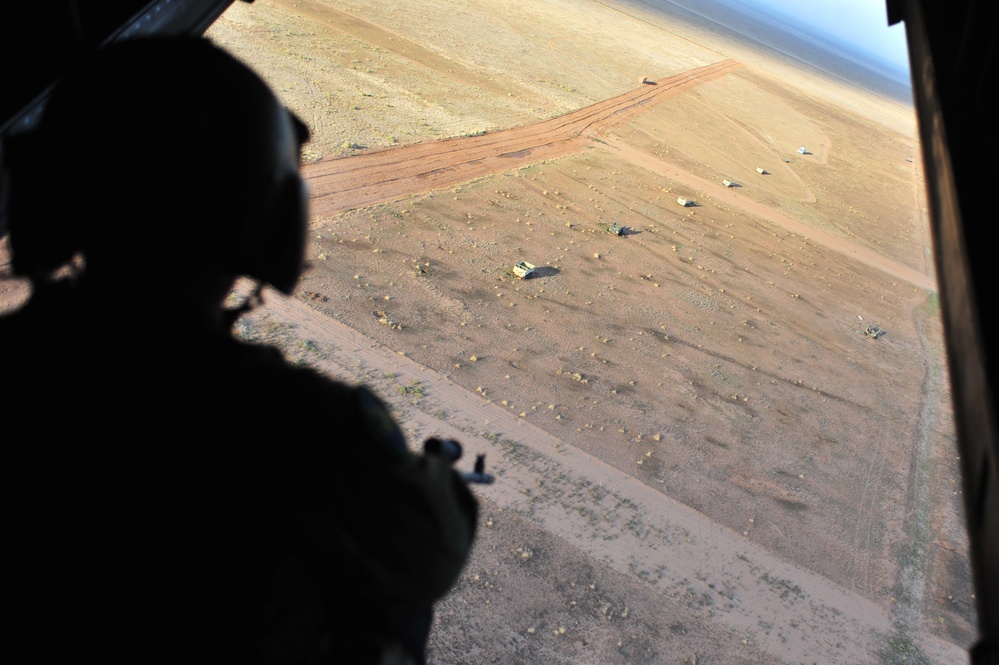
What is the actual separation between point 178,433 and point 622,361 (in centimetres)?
825

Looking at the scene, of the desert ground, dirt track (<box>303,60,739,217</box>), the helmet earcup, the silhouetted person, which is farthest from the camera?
dirt track (<box>303,60,739,217</box>)

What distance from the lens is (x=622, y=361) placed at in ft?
Result: 30.2

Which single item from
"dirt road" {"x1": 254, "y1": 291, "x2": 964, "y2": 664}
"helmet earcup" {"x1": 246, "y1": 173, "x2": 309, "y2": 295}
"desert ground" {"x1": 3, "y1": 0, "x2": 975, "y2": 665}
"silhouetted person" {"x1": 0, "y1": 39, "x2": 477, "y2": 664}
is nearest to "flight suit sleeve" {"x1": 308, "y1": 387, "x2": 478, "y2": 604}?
"silhouetted person" {"x1": 0, "y1": 39, "x2": 477, "y2": 664}

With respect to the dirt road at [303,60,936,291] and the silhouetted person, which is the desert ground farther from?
the silhouetted person

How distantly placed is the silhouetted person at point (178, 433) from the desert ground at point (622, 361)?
12.0 ft

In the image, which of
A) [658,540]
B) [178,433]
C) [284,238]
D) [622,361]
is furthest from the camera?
[622,361]

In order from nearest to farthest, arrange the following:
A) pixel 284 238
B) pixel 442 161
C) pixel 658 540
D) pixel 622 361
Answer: pixel 284 238, pixel 658 540, pixel 622 361, pixel 442 161

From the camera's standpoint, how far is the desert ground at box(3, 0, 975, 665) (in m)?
5.90

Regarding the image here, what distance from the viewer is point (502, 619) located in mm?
5043

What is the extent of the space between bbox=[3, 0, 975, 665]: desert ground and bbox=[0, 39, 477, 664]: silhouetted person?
3.66m

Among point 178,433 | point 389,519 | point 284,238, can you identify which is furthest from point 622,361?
point 178,433

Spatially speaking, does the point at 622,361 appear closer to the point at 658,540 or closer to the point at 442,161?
the point at 658,540

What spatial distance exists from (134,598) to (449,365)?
658 cm

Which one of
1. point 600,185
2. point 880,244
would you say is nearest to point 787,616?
point 600,185
